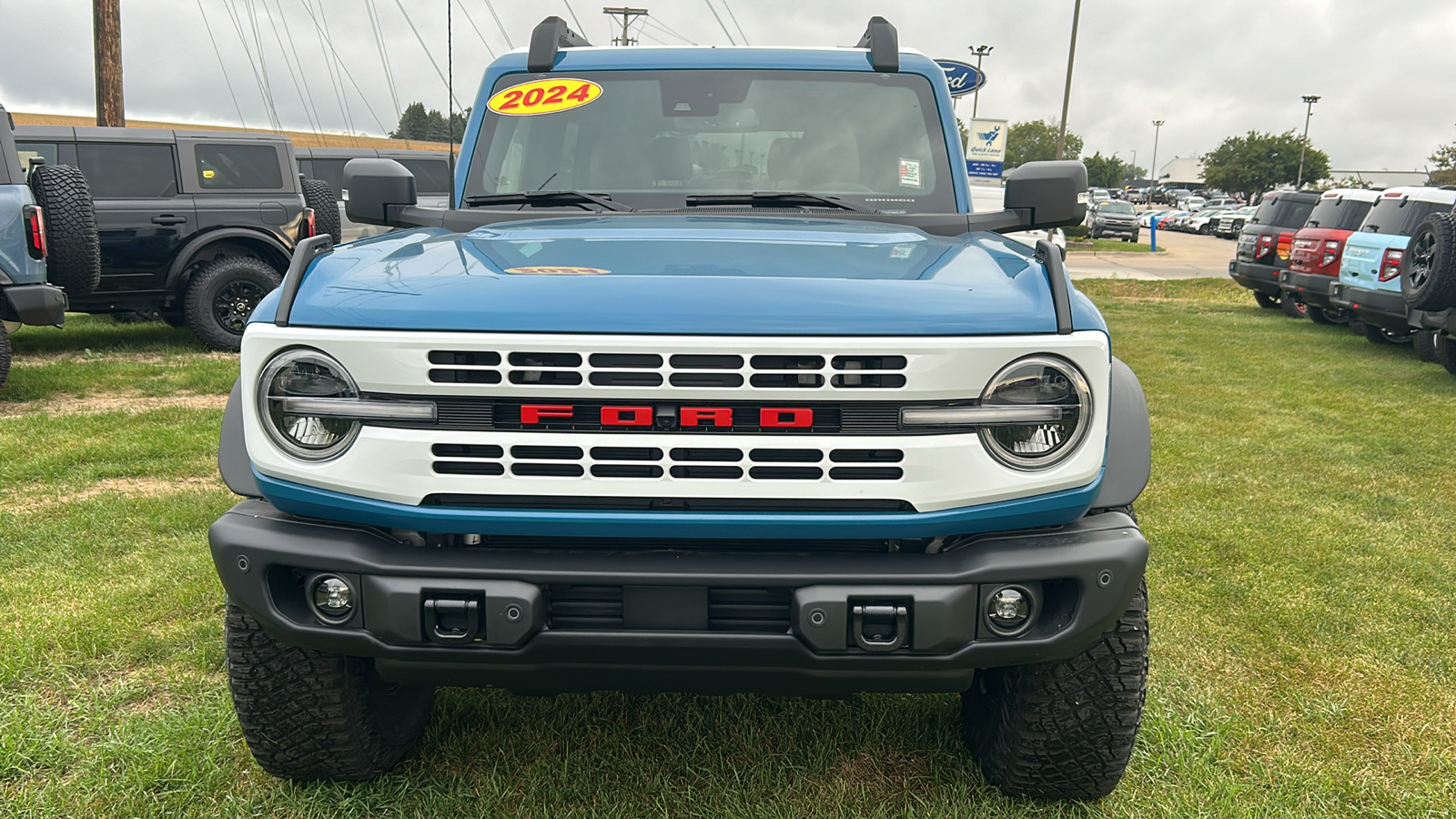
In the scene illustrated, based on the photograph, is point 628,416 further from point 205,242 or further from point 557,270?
point 205,242

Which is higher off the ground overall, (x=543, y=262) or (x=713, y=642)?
(x=543, y=262)

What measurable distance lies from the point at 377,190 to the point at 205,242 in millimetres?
7669

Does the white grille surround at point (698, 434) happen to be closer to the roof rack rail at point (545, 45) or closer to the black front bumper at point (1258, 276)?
the roof rack rail at point (545, 45)

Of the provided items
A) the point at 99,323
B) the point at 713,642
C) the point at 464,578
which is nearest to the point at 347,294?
the point at 464,578

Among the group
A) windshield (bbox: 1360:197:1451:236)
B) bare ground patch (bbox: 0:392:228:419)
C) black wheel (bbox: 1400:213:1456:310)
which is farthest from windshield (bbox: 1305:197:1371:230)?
bare ground patch (bbox: 0:392:228:419)

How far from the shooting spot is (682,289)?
2057 mm

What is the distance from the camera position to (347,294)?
6.94 ft

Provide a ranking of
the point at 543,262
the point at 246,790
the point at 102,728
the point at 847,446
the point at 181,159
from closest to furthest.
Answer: the point at 847,446 → the point at 543,262 → the point at 246,790 → the point at 102,728 → the point at 181,159

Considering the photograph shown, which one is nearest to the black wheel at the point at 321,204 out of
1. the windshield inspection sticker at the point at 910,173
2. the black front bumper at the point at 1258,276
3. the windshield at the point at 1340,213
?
the windshield inspection sticker at the point at 910,173

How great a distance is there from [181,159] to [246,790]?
349 inches

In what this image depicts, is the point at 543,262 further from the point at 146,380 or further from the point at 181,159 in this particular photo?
the point at 181,159

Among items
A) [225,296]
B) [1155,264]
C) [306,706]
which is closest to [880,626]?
[306,706]

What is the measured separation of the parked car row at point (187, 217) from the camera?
9.50 m

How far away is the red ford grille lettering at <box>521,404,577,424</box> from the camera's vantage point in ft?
6.64
